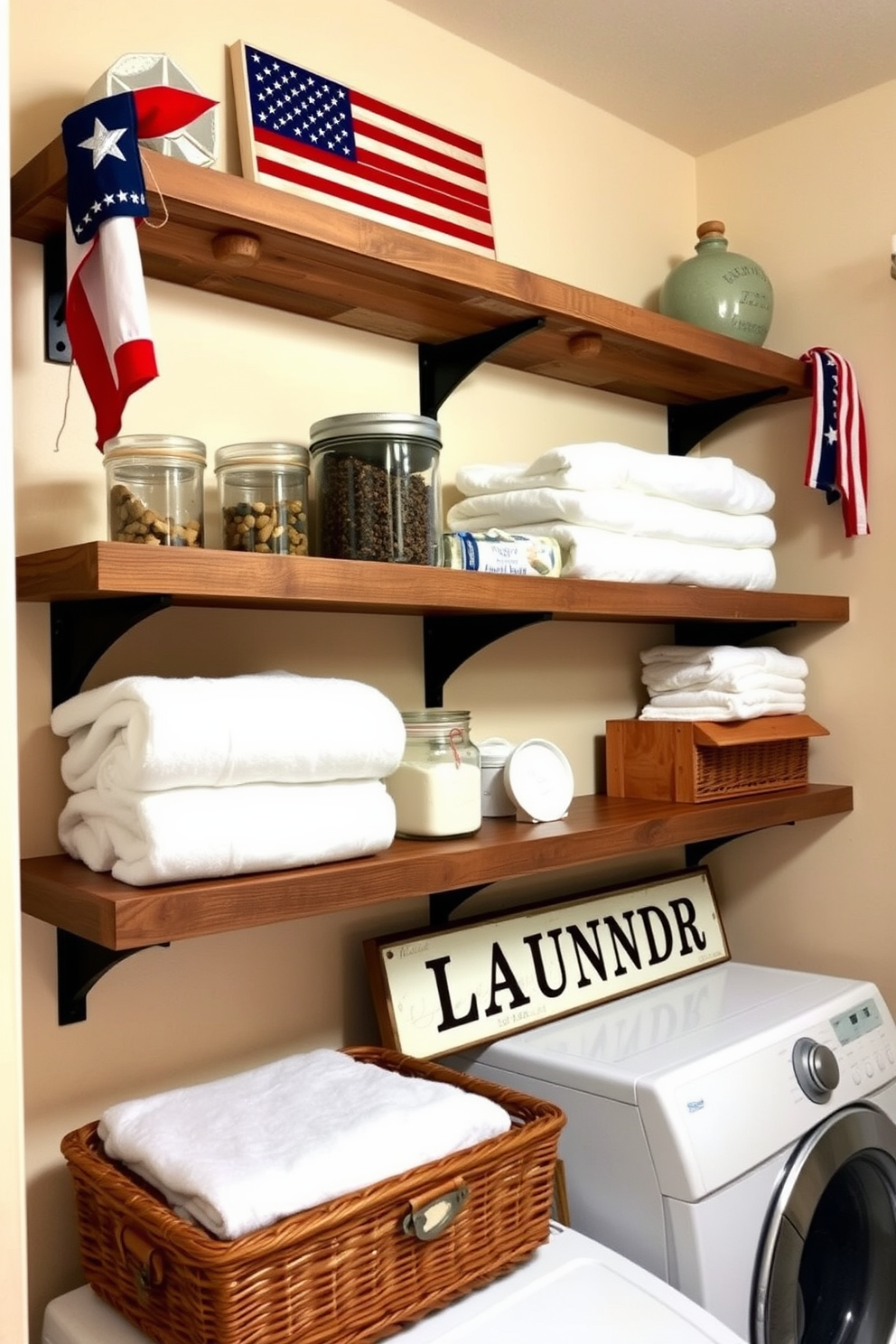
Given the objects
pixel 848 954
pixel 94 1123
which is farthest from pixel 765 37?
pixel 94 1123

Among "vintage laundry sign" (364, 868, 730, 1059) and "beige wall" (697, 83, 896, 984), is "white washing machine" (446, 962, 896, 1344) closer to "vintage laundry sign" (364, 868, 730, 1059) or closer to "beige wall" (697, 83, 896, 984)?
"vintage laundry sign" (364, 868, 730, 1059)

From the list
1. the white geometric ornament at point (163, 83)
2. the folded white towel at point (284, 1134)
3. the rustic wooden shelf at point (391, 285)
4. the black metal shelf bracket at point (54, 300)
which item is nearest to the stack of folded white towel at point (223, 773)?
the folded white towel at point (284, 1134)

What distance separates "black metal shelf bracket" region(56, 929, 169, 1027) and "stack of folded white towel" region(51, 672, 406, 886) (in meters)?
0.12

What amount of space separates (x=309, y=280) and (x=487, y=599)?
0.50m

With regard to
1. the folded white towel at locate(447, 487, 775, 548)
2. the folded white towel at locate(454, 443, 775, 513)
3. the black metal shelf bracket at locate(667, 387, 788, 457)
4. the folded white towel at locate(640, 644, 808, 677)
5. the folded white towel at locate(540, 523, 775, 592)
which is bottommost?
the folded white towel at locate(640, 644, 808, 677)

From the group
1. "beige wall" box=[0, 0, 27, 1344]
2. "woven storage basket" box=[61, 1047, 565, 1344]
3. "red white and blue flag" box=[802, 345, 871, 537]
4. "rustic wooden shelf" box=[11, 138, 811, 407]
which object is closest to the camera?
"beige wall" box=[0, 0, 27, 1344]

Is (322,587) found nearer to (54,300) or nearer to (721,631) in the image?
(54,300)

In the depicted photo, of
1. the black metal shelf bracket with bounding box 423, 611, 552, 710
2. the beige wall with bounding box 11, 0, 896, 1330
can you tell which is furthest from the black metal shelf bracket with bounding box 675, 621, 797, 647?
the black metal shelf bracket with bounding box 423, 611, 552, 710

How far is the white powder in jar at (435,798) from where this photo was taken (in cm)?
157

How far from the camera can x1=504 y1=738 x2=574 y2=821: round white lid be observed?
176 cm

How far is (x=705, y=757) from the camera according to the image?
6.49ft

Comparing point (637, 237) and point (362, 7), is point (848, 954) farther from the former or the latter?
point (362, 7)

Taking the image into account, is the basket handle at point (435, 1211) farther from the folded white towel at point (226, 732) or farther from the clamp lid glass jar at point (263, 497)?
the clamp lid glass jar at point (263, 497)

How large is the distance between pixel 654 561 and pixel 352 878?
0.78 metres
